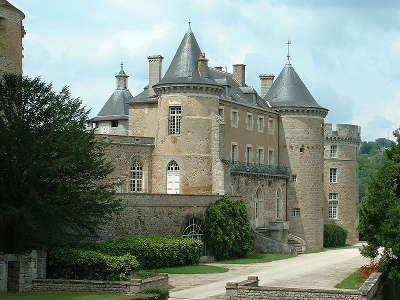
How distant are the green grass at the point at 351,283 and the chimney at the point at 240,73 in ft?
85.4

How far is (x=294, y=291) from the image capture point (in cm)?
2519

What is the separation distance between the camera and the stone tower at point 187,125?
163 ft

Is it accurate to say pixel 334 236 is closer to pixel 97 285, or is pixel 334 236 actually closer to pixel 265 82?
pixel 265 82

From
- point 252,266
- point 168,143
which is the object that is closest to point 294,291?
point 252,266

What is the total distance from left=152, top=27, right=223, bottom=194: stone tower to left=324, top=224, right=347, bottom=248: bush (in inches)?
666

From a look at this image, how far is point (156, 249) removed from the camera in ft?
126

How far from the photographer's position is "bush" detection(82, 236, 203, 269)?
35594 mm

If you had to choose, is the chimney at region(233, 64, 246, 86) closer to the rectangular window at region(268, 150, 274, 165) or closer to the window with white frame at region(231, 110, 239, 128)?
the rectangular window at region(268, 150, 274, 165)

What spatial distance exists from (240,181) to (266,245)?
4.70 meters

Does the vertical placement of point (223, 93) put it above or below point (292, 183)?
above

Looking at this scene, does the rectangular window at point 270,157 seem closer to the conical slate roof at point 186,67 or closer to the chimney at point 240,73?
the chimney at point 240,73

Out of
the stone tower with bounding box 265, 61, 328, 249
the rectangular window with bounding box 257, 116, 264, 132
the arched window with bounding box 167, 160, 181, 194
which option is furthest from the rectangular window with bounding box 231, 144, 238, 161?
the arched window with bounding box 167, 160, 181, 194

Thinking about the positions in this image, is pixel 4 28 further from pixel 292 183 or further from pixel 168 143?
pixel 292 183

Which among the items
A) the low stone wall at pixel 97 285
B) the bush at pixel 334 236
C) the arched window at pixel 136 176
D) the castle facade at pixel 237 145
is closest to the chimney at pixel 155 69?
the castle facade at pixel 237 145
